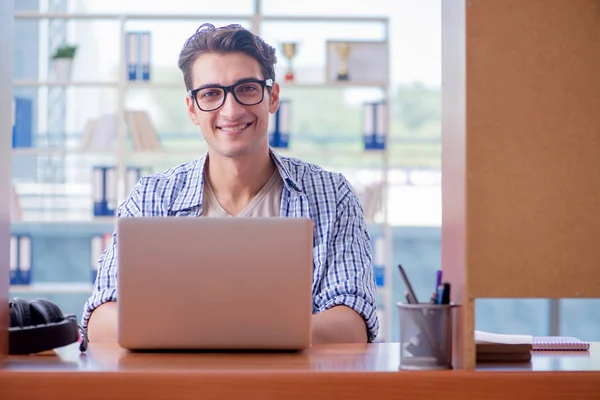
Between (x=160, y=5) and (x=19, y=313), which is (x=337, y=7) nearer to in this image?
(x=160, y=5)

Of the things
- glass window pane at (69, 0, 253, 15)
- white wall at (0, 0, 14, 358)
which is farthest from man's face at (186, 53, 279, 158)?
glass window pane at (69, 0, 253, 15)

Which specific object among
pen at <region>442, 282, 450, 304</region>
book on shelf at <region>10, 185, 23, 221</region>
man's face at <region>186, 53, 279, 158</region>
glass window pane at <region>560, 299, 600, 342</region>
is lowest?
glass window pane at <region>560, 299, 600, 342</region>

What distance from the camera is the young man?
94.2 inches

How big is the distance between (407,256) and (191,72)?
4.33 meters

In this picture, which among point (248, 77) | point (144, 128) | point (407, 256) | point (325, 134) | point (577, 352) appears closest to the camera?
point (577, 352)

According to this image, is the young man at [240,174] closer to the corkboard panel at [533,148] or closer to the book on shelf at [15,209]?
the corkboard panel at [533,148]

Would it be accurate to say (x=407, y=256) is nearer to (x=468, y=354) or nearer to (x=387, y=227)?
(x=387, y=227)

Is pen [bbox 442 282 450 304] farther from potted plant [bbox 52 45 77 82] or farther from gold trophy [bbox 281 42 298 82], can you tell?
potted plant [bbox 52 45 77 82]

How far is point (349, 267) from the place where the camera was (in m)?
2.26

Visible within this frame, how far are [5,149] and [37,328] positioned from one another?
1.05 ft

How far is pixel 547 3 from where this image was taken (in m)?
1.34

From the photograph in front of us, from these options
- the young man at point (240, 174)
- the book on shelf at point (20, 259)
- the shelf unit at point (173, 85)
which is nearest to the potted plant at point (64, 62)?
the shelf unit at point (173, 85)

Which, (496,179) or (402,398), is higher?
(496,179)

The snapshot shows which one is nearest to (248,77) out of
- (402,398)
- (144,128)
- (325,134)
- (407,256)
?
(402,398)
